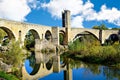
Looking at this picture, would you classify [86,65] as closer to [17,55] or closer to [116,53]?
[116,53]

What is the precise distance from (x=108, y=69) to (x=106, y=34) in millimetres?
42569

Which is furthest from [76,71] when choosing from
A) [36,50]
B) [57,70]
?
[36,50]

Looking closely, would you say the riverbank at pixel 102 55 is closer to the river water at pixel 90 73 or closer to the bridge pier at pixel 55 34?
the river water at pixel 90 73

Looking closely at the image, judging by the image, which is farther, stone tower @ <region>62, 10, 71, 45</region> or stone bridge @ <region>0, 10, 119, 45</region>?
stone tower @ <region>62, 10, 71, 45</region>

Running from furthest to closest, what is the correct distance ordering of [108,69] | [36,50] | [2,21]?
[36,50], [2,21], [108,69]

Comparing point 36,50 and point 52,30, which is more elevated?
point 52,30

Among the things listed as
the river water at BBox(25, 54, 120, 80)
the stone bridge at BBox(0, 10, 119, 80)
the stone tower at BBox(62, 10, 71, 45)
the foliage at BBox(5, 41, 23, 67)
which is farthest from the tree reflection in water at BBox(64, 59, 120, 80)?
the stone tower at BBox(62, 10, 71, 45)

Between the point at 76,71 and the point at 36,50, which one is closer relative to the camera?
the point at 76,71

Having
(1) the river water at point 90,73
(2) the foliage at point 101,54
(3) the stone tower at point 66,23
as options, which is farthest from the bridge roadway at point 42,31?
(1) the river water at point 90,73

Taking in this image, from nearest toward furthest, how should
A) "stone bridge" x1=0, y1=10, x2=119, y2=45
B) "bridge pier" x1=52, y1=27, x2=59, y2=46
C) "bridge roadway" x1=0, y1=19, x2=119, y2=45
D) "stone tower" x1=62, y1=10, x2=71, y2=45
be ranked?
"bridge roadway" x1=0, y1=19, x2=119, y2=45, "stone bridge" x1=0, y1=10, x2=119, y2=45, "bridge pier" x1=52, y1=27, x2=59, y2=46, "stone tower" x1=62, y1=10, x2=71, y2=45

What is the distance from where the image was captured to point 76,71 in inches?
951

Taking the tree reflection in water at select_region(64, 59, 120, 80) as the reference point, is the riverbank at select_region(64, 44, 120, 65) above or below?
above

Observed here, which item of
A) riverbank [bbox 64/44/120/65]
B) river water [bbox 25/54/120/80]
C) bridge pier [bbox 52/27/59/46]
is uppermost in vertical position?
bridge pier [bbox 52/27/59/46]

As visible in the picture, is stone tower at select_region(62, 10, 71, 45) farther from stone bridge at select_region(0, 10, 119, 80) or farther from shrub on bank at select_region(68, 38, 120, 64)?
shrub on bank at select_region(68, 38, 120, 64)
